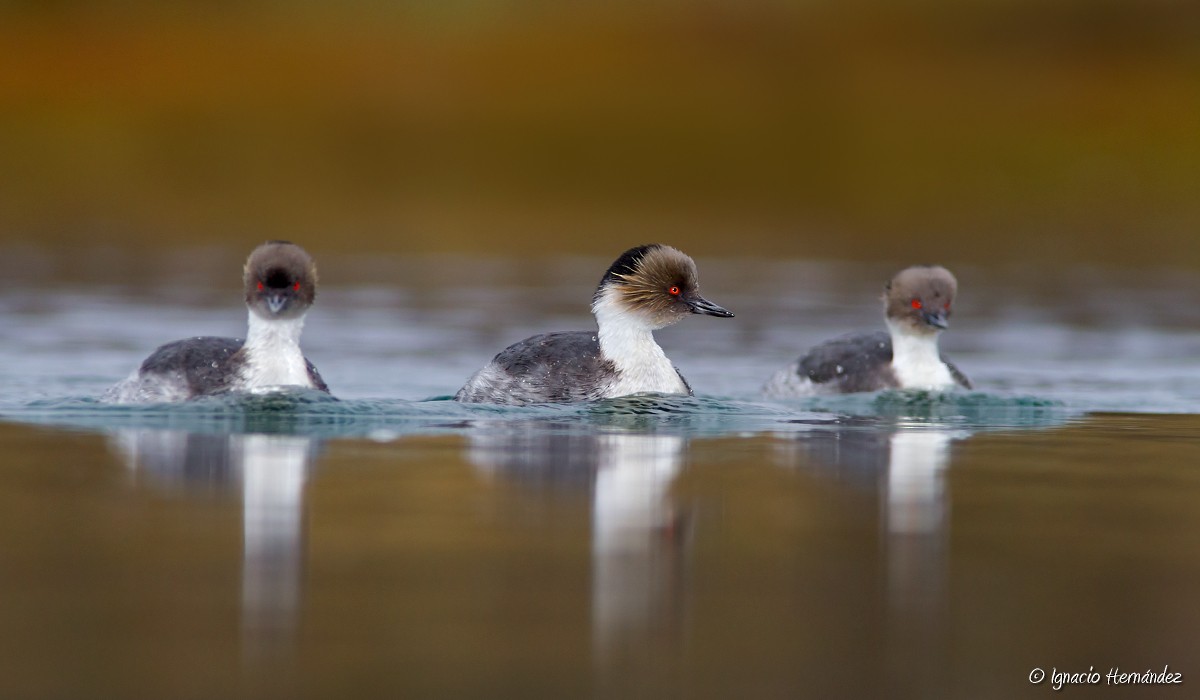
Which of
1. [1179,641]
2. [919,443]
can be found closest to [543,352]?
[919,443]

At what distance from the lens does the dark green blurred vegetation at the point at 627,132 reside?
40.8 meters

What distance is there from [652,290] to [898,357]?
9.54 feet

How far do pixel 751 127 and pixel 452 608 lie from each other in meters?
53.0

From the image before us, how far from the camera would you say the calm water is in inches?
279

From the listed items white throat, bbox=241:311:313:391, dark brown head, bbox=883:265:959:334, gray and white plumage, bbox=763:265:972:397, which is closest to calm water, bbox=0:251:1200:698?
white throat, bbox=241:311:313:391

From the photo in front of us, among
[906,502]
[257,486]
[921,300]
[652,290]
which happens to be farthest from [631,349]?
[257,486]

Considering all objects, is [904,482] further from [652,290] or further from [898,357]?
[898,357]

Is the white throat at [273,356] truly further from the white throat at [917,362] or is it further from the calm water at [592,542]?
the white throat at [917,362]

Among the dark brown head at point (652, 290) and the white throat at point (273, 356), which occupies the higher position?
the dark brown head at point (652, 290)

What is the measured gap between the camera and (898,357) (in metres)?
16.2

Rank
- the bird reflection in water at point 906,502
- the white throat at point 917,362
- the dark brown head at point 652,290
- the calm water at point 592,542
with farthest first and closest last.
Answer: the white throat at point 917,362
the dark brown head at point 652,290
the bird reflection in water at point 906,502
the calm water at point 592,542

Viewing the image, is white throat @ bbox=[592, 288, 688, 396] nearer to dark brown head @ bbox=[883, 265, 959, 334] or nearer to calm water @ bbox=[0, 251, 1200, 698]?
calm water @ bbox=[0, 251, 1200, 698]

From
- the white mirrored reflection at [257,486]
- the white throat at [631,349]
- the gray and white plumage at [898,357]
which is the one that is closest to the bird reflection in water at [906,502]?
the white throat at [631,349]

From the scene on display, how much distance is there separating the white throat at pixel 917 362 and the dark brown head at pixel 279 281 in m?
5.22
